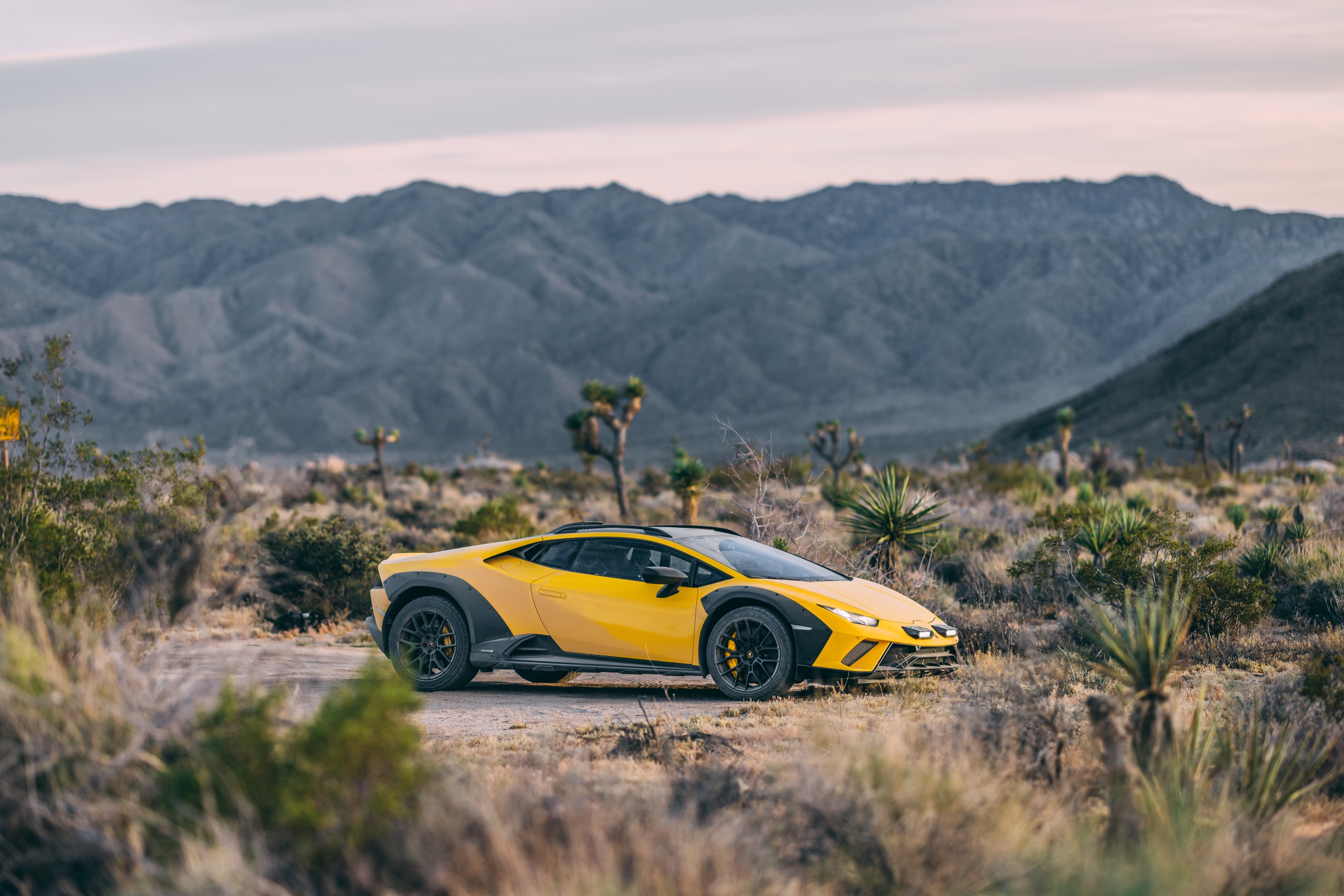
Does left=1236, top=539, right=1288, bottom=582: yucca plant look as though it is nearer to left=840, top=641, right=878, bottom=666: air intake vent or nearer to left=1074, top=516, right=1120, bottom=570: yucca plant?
left=1074, top=516, right=1120, bottom=570: yucca plant

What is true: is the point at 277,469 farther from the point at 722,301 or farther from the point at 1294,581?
the point at 722,301

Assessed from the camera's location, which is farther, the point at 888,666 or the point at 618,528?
the point at 618,528

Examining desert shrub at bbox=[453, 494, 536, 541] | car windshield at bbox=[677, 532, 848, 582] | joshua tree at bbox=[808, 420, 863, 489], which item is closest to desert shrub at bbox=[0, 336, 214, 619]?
car windshield at bbox=[677, 532, 848, 582]

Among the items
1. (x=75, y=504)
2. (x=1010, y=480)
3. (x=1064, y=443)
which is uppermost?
(x=1064, y=443)

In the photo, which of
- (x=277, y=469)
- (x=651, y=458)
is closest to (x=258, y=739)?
(x=277, y=469)

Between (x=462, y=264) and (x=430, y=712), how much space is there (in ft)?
486

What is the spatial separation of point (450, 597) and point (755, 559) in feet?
9.02

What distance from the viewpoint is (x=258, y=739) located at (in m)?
5.22

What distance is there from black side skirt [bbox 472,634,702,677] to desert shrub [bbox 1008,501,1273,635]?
13.9ft

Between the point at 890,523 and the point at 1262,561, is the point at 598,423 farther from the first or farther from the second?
the point at 1262,561

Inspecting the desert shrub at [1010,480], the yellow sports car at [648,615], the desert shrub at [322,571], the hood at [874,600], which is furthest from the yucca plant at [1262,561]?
the desert shrub at [1010,480]

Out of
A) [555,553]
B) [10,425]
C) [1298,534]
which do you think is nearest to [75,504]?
[10,425]

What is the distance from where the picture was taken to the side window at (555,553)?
1112 cm

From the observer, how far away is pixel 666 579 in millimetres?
10531
